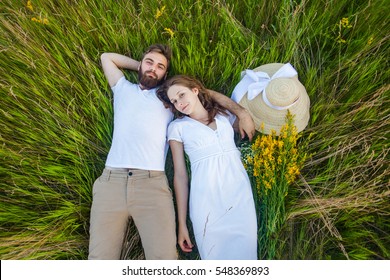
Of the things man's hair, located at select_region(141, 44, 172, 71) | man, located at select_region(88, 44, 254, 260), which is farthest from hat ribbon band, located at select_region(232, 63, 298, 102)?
man's hair, located at select_region(141, 44, 172, 71)

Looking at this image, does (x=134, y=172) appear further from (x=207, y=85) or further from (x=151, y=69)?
(x=207, y=85)

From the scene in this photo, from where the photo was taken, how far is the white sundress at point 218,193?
2639 millimetres

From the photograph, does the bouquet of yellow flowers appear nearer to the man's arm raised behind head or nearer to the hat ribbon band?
the hat ribbon band

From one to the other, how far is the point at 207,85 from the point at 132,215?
1.23 metres

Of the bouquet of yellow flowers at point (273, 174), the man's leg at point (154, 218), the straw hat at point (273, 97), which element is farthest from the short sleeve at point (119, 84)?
the bouquet of yellow flowers at point (273, 174)

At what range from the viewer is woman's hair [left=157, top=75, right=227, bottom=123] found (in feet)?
9.50

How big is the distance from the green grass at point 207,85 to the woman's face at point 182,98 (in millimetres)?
281

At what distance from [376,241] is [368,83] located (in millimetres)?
1229

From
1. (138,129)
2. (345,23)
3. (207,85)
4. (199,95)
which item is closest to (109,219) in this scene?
(138,129)

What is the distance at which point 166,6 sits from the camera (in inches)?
123

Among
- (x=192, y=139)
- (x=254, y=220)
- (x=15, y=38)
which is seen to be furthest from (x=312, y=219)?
(x=15, y=38)

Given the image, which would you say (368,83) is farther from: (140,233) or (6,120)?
(6,120)

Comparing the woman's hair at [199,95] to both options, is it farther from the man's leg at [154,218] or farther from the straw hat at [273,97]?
the man's leg at [154,218]

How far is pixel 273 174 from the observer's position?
2629 millimetres
